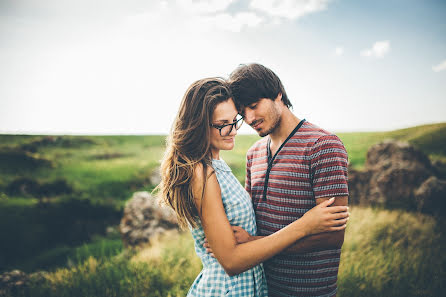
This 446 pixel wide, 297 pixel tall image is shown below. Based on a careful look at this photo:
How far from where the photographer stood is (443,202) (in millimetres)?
7121

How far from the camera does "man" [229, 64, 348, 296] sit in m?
1.91

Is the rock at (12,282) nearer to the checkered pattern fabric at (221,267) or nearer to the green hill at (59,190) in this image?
the green hill at (59,190)

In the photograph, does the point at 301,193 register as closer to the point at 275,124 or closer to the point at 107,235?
the point at 275,124

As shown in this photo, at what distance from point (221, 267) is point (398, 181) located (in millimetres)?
9001

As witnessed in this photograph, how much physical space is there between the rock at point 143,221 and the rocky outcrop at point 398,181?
297 inches

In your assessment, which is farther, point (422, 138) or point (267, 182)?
point (422, 138)

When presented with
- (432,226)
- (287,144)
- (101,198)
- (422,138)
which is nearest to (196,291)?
(287,144)

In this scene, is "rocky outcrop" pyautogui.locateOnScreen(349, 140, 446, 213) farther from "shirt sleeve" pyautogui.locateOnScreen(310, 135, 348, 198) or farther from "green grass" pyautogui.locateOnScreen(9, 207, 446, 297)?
"shirt sleeve" pyautogui.locateOnScreen(310, 135, 348, 198)

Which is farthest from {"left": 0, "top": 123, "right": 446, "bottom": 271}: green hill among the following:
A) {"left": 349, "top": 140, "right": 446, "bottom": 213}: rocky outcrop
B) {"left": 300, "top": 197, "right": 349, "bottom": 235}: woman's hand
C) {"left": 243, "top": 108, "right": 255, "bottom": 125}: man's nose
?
{"left": 300, "top": 197, "right": 349, "bottom": 235}: woman's hand

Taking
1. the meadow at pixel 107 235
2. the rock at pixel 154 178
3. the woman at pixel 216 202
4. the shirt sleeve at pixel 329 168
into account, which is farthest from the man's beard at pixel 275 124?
the rock at pixel 154 178

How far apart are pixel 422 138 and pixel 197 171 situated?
681 inches

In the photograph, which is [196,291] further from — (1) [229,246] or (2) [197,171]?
(2) [197,171]

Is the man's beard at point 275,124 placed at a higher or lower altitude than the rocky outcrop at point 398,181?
higher

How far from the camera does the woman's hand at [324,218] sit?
1808 mm
